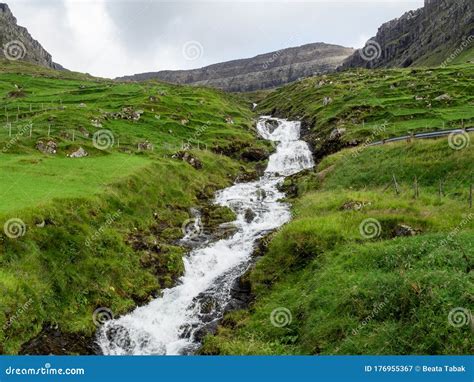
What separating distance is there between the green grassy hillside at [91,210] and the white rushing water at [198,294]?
1.24m

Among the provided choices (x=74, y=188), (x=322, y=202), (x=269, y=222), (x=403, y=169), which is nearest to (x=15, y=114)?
(x=74, y=188)

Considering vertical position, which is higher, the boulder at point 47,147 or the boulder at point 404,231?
the boulder at point 47,147

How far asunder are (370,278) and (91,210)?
21694 mm

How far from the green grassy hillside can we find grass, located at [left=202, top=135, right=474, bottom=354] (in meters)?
8.36

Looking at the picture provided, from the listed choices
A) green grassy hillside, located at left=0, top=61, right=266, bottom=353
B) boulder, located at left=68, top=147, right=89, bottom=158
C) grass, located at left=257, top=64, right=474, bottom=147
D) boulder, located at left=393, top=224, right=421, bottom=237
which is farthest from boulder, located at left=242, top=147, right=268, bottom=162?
boulder, located at left=393, top=224, right=421, bottom=237

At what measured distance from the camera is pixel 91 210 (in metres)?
33.5

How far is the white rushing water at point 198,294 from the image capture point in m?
25.2

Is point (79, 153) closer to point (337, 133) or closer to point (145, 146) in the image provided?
point (145, 146)

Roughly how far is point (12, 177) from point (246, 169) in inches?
1467

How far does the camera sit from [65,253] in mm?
28094

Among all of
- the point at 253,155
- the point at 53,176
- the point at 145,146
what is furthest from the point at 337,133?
the point at 53,176

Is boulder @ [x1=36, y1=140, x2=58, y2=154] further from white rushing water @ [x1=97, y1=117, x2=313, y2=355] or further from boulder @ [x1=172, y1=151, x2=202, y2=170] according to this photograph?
white rushing water @ [x1=97, y1=117, x2=313, y2=355]

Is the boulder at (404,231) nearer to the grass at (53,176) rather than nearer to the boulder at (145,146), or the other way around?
the grass at (53,176)

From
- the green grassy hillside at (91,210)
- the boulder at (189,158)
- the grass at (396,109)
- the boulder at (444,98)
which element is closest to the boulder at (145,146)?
the green grassy hillside at (91,210)
